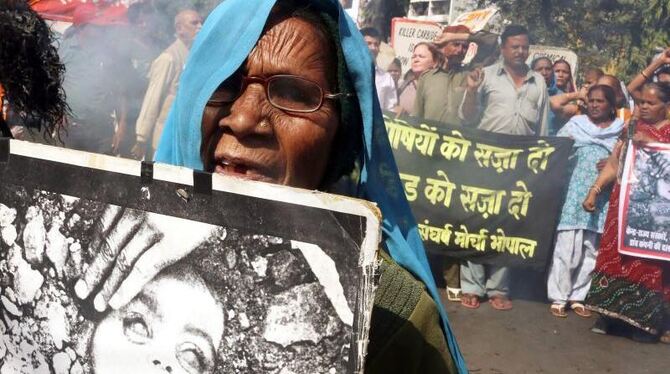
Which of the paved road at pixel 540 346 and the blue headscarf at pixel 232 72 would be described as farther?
the paved road at pixel 540 346

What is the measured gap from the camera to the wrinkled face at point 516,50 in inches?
260

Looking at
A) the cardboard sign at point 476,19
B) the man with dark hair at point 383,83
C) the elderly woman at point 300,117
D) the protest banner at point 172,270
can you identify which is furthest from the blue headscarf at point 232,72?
the man with dark hair at point 383,83

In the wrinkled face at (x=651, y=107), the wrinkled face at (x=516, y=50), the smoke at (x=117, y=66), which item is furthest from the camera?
the smoke at (x=117, y=66)

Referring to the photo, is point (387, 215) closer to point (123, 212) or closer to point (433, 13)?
point (123, 212)

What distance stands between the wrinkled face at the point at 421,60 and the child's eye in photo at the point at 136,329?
19.5ft

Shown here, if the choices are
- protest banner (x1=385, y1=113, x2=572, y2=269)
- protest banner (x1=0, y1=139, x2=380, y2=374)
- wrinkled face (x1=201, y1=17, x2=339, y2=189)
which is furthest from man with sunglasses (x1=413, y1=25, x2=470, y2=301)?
protest banner (x1=0, y1=139, x2=380, y2=374)

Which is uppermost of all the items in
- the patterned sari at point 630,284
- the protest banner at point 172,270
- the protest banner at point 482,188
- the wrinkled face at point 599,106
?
the wrinkled face at point 599,106

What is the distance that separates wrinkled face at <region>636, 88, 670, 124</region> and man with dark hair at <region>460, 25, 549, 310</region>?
27.9 inches

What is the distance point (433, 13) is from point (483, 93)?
754 millimetres

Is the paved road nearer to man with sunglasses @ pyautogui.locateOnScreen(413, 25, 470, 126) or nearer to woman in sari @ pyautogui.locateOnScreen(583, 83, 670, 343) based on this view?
woman in sari @ pyautogui.locateOnScreen(583, 83, 670, 343)

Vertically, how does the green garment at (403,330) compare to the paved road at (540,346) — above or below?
above

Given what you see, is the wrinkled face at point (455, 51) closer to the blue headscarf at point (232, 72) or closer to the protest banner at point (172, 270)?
the blue headscarf at point (232, 72)

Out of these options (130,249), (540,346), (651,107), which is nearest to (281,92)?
(130,249)

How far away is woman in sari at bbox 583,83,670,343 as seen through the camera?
20.6 ft
